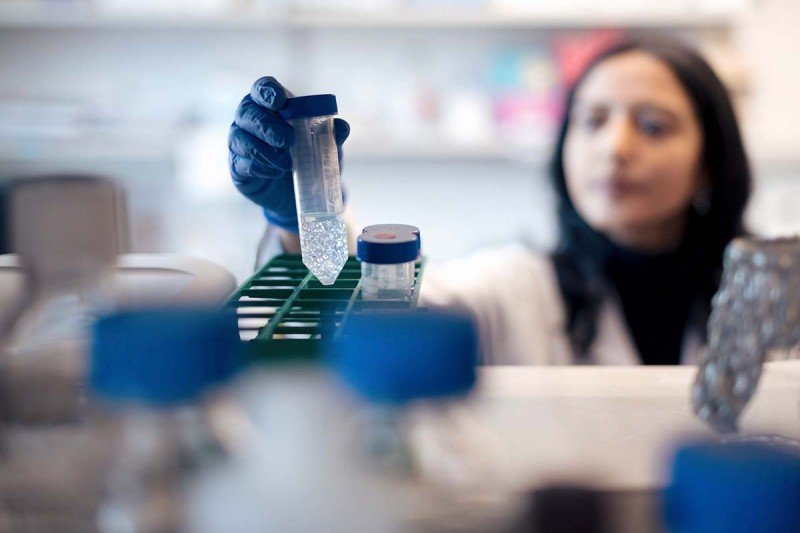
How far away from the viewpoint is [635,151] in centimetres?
124

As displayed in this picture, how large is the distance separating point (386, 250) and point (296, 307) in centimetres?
7

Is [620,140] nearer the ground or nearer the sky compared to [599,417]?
nearer the sky

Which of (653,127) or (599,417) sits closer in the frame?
(599,417)

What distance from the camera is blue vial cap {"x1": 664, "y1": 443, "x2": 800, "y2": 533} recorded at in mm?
273

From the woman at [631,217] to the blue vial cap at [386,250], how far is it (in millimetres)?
662

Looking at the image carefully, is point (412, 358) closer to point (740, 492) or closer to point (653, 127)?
point (740, 492)

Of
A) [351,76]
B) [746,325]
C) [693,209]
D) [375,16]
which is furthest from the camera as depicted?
[351,76]

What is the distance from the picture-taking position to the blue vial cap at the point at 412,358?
33 cm

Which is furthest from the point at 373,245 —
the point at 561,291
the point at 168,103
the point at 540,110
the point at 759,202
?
the point at 759,202

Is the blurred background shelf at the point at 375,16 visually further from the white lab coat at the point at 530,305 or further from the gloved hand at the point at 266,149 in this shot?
the gloved hand at the point at 266,149

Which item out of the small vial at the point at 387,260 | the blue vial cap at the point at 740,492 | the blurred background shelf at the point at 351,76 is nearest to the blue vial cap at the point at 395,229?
the small vial at the point at 387,260

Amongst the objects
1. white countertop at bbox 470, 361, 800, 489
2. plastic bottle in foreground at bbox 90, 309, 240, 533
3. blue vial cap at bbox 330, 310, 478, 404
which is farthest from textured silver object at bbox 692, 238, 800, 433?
plastic bottle in foreground at bbox 90, 309, 240, 533

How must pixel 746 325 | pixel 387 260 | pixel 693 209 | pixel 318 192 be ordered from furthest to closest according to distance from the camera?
pixel 693 209 → pixel 318 192 → pixel 387 260 → pixel 746 325

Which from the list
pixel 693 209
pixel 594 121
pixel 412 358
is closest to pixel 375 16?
pixel 594 121
